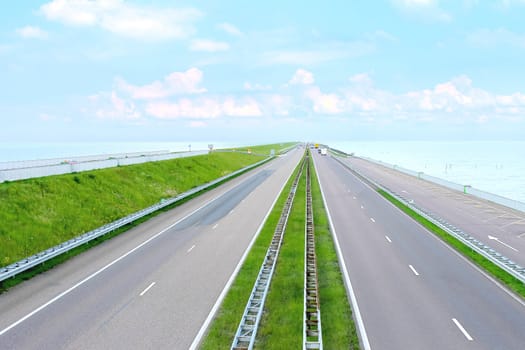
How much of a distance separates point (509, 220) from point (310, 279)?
26429 millimetres

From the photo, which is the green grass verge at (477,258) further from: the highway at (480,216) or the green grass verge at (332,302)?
the green grass verge at (332,302)

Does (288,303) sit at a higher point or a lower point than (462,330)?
higher

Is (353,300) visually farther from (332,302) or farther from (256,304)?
(256,304)

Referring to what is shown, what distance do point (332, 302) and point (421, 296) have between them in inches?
163

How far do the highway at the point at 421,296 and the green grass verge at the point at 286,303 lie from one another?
2.44 meters

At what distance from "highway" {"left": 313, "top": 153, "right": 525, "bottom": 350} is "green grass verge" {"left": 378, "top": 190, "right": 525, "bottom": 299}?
0.58 metres

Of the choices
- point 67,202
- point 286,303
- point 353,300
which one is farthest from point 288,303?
point 67,202

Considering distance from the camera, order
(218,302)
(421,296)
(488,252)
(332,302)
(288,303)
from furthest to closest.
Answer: (488,252) < (421,296) < (332,302) < (218,302) < (288,303)

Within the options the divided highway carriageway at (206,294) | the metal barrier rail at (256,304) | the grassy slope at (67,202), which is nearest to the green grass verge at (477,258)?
the divided highway carriageway at (206,294)

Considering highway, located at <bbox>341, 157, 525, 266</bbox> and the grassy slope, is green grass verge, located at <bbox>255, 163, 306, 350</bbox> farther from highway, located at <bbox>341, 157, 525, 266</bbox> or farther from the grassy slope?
the grassy slope

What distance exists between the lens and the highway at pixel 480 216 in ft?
92.0

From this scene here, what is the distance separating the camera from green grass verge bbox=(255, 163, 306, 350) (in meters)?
14.2

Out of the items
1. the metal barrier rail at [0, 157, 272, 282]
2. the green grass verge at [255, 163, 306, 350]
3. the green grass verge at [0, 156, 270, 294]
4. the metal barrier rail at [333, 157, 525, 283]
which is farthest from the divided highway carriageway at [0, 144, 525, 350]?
the green grass verge at [255, 163, 306, 350]

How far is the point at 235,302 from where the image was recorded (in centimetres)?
1739
